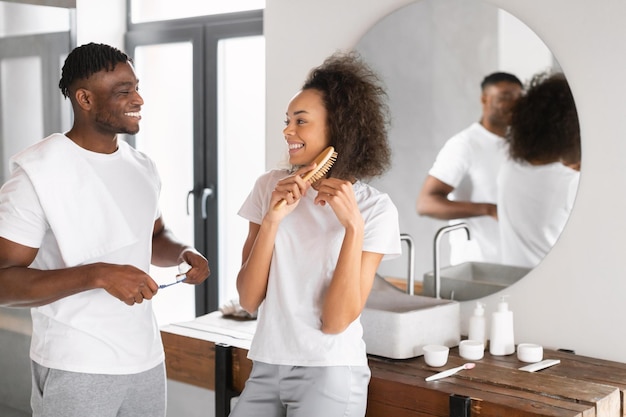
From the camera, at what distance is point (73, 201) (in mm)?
1853

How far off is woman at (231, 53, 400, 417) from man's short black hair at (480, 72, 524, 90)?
0.62 m

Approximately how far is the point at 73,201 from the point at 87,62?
0.35m

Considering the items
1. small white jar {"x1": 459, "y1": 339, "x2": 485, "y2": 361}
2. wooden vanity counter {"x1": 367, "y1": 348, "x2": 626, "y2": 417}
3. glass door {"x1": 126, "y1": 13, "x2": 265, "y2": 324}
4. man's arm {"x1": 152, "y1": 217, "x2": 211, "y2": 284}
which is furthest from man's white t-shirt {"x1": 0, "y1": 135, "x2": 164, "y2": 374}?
glass door {"x1": 126, "y1": 13, "x2": 265, "y2": 324}

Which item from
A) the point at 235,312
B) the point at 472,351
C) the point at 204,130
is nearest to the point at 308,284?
the point at 472,351

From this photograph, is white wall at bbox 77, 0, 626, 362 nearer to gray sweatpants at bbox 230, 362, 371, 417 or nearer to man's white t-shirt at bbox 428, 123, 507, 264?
man's white t-shirt at bbox 428, 123, 507, 264

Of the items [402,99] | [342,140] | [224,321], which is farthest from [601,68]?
[224,321]

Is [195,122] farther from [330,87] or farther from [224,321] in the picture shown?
[330,87]

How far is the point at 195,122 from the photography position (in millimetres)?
3904

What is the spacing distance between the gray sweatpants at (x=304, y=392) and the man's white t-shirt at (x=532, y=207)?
791mm

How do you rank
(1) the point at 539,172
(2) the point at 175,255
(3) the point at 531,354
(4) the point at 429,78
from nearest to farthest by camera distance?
1. (2) the point at 175,255
2. (3) the point at 531,354
3. (1) the point at 539,172
4. (4) the point at 429,78

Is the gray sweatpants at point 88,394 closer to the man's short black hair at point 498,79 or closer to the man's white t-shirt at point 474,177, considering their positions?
the man's white t-shirt at point 474,177

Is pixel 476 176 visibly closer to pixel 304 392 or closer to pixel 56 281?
pixel 304 392

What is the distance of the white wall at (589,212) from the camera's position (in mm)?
2232

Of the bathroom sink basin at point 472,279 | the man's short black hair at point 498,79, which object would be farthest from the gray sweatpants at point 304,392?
the man's short black hair at point 498,79
